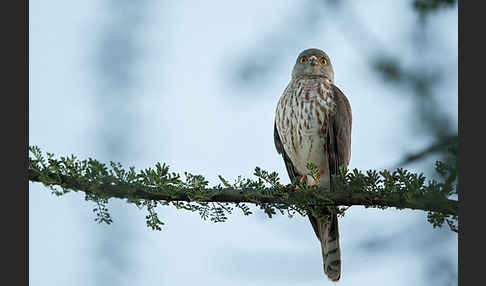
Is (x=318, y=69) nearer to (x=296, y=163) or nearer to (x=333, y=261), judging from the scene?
(x=296, y=163)

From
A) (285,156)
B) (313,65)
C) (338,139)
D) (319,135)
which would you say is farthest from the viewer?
(313,65)

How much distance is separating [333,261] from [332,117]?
1.50 metres

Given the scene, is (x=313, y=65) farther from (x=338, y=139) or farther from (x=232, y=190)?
(x=232, y=190)

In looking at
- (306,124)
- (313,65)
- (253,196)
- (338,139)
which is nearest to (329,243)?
(338,139)

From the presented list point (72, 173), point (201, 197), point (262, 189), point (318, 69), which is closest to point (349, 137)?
point (318, 69)

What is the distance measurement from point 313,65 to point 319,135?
4.16 ft

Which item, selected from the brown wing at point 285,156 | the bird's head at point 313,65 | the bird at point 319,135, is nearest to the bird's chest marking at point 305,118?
the bird at point 319,135

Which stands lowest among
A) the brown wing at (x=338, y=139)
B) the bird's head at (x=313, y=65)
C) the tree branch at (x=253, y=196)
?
the tree branch at (x=253, y=196)

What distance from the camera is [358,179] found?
3197mm

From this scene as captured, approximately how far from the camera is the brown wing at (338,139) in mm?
5359

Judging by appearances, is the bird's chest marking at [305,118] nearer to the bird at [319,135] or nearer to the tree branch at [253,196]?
the bird at [319,135]

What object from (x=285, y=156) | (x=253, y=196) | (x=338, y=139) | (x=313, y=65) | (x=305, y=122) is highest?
(x=313, y=65)

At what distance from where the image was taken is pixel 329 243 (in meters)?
5.13

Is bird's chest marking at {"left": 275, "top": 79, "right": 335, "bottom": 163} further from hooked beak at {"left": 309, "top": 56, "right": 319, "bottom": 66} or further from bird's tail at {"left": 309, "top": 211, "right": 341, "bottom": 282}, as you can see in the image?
bird's tail at {"left": 309, "top": 211, "right": 341, "bottom": 282}
